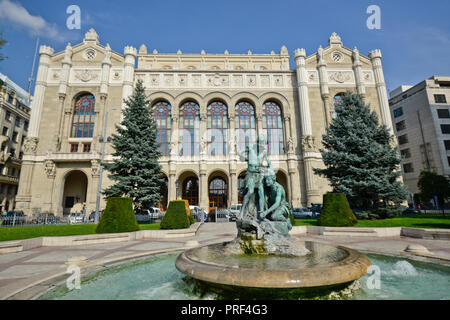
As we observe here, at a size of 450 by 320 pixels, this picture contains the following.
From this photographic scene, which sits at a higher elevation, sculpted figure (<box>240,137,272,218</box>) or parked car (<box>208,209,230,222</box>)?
sculpted figure (<box>240,137,272,218</box>)

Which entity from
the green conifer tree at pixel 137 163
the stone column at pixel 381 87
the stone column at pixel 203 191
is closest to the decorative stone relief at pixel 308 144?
the stone column at pixel 381 87

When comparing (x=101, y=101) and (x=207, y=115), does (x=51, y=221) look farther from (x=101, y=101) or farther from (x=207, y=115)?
(x=207, y=115)

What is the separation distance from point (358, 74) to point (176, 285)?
117 feet

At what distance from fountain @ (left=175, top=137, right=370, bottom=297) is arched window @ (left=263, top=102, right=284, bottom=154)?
2393cm

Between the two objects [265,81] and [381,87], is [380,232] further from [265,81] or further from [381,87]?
[381,87]

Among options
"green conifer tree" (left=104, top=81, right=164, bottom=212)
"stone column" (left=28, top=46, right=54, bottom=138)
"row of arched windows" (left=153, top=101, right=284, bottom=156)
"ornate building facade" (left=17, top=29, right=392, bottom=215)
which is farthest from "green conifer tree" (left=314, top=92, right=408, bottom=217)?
"stone column" (left=28, top=46, right=54, bottom=138)

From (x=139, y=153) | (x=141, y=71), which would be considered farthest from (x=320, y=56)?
(x=139, y=153)

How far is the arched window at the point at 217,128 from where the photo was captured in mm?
29109

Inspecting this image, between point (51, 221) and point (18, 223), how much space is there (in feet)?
7.52

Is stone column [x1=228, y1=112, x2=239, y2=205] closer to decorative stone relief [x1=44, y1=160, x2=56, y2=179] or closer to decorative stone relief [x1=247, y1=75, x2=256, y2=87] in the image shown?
decorative stone relief [x1=247, y1=75, x2=256, y2=87]

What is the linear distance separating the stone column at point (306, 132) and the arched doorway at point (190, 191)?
48.8 feet

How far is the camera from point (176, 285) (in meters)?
4.04

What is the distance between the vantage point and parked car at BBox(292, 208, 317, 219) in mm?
22128
